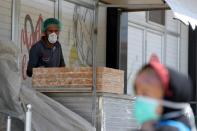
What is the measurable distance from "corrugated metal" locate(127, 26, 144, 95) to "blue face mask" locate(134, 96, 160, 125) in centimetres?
875

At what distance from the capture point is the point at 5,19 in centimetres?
759

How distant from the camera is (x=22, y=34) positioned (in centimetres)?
789

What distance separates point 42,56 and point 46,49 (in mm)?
91

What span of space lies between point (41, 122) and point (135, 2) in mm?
3785

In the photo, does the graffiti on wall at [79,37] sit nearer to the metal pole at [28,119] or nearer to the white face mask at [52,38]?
the white face mask at [52,38]

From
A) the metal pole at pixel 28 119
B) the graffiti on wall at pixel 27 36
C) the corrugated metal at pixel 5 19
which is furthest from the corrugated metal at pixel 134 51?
the metal pole at pixel 28 119

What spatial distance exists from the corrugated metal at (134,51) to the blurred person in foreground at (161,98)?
8.72 metres

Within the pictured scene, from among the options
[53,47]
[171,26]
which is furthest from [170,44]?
[53,47]

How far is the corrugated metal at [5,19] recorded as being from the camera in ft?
24.7

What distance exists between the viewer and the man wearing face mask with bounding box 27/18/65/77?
6.56m

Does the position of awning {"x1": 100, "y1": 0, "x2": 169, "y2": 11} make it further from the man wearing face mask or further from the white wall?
the man wearing face mask

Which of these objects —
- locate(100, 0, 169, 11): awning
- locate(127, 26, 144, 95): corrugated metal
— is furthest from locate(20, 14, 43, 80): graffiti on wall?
locate(127, 26, 144, 95): corrugated metal

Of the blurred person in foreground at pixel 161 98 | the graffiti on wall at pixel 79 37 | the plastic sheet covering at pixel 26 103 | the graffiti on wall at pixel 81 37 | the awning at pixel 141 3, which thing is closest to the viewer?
the blurred person in foreground at pixel 161 98

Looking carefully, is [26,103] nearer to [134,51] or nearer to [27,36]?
[27,36]
